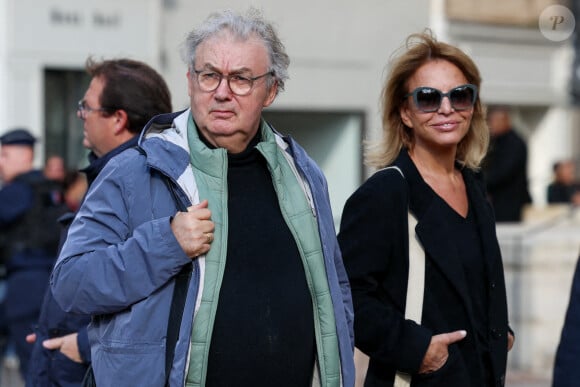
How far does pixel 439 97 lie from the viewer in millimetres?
4391

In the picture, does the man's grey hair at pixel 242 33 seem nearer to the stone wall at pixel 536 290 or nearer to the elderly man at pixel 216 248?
the elderly man at pixel 216 248

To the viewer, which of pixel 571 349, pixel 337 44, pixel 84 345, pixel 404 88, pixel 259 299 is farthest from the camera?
pixel 337 44

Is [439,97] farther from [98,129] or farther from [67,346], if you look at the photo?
[67,346]

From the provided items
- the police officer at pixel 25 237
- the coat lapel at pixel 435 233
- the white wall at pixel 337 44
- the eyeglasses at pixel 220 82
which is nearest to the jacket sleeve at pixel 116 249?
the eyeglasses at pixel 220 82

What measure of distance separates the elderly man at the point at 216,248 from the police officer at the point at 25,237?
444 centimetres

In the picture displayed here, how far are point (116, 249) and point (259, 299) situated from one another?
403 mm

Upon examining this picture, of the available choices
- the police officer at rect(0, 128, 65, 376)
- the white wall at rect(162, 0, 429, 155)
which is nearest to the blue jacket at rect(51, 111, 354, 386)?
the police officer at rect(0, 128, 65, 376)

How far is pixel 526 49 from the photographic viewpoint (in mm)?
21516

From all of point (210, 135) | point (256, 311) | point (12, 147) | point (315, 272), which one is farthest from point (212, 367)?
point (12, 147)

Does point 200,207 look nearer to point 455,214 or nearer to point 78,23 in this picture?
point 455,214

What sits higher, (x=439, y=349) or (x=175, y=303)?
(x=175, y=303)

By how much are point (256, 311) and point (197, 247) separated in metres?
0.25

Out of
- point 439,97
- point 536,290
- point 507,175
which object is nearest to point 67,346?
point 439,97

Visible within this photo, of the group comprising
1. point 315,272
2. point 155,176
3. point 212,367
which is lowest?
point 212,367
